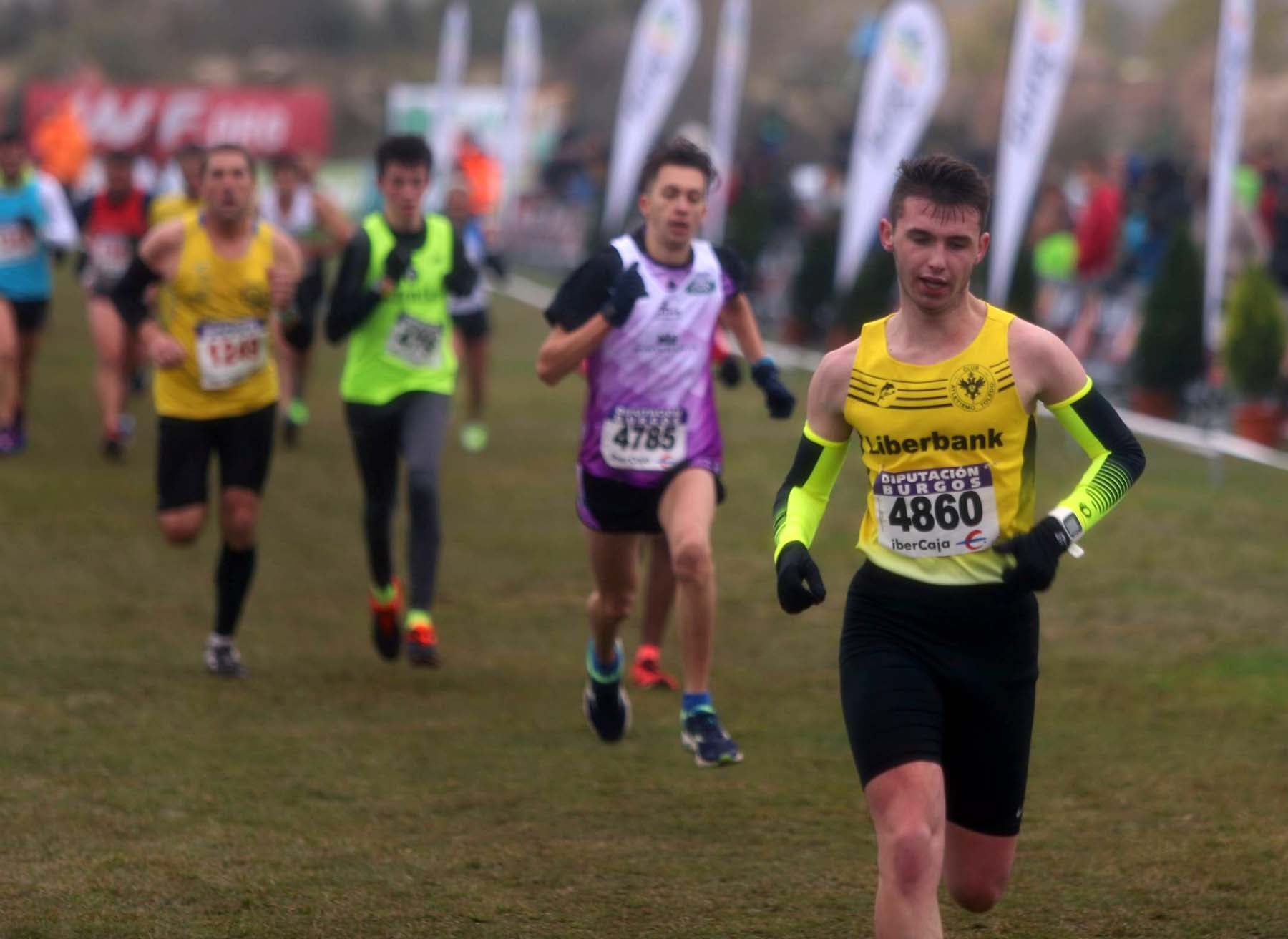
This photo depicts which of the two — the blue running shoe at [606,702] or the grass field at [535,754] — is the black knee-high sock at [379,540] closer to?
the grass field at [535,754]

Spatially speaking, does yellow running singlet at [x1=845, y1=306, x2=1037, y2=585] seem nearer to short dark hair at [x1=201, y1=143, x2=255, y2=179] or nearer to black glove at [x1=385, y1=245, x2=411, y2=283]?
black glove at [x1=385, y1=245, x2=411, y2=283]

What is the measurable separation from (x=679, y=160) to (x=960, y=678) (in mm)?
3054

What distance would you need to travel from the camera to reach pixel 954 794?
4.68m

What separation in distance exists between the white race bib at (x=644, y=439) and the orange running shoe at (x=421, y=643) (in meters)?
1.86

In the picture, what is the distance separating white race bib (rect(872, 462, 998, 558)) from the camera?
15.2ft

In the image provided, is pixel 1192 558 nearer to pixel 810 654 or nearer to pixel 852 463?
pixel 810 654

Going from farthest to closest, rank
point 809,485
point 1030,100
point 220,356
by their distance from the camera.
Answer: point 1030,100
point 220,356
point 809,485

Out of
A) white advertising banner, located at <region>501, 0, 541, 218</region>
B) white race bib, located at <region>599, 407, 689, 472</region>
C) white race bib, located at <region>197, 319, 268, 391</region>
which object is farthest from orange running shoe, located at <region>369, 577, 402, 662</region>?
white advertising banner, located at <region>501, 0, 541, 218</region>

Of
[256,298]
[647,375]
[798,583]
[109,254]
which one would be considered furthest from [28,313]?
[798,583]

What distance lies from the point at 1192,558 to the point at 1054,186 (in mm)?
11436

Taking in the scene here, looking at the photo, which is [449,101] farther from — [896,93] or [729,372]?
[729,372]

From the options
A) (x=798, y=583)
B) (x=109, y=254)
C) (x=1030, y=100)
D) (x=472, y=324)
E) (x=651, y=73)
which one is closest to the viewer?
(x=798, y=583)

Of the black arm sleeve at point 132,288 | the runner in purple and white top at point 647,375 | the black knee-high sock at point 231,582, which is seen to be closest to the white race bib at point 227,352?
the black arm sleeve at point 132,288

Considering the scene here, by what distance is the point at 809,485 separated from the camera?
192 inches
